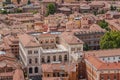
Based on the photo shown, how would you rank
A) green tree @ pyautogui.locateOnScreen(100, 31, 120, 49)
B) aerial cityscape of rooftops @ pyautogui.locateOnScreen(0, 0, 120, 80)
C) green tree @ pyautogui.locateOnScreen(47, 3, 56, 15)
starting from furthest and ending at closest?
green tree @ pyautogui.locateOnScreen(47, 3, 56, 15) < green tree @ pyautogui.locateOnScreen(100, 31, 120, 49) < aerial cityscape of rooftops @ pyautogui.locateOnScreen(0, 0, 120, 80)

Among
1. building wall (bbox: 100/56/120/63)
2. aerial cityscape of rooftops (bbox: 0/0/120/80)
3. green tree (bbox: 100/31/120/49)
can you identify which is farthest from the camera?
green tree (bbox: 100/31/120/49)

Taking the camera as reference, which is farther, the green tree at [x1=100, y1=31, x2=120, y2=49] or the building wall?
the green tree at [x1=100, y1=31, x2=120, y2=49]

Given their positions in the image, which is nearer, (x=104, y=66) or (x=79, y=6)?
(x=104, y=66)

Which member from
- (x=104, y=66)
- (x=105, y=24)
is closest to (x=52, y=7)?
(x=105, y=24)

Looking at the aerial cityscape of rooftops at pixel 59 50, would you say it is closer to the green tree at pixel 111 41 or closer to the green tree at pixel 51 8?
the green tree at pixel 111 41

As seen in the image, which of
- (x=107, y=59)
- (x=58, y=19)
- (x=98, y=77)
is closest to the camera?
(x=98, y=77)

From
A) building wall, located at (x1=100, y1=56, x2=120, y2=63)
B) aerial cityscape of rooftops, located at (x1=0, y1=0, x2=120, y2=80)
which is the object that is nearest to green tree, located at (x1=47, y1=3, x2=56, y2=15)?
aerial cityscape of rooftops, located at (x1=0, y1=0, x2=120, y2=80)

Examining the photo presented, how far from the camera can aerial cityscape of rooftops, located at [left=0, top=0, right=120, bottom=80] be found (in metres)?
39.7

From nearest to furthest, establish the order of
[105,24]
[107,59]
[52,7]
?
[107,59] < [105,24] < [52,7]

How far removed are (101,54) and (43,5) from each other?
4566 cm

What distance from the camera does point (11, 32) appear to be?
59062 mm

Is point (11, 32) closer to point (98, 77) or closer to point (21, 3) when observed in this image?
point (98, 77)

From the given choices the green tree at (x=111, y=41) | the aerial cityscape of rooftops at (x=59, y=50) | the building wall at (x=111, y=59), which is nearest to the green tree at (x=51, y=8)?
the aerial cityscape of rooftops at (x=59, y=50)

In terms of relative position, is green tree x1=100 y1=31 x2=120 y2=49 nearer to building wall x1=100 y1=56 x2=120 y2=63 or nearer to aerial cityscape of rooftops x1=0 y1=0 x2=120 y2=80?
aerial cityscape of rooftops x1=0 y1=0 x2=120 y2=80
